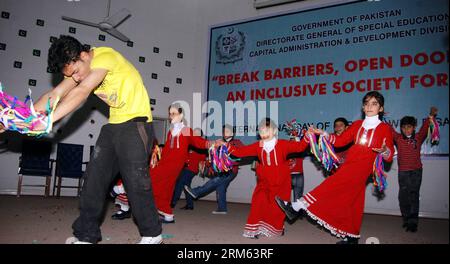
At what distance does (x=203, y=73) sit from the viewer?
10797 mm

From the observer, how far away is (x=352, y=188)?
143 inches

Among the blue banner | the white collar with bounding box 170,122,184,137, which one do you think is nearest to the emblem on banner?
the blue banner

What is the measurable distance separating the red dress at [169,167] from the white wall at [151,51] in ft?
14.3

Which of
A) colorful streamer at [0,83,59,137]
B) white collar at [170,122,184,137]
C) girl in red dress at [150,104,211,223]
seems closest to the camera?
colorful streamer at [0,83,59,137]

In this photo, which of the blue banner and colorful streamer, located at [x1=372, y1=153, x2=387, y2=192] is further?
the blue banner

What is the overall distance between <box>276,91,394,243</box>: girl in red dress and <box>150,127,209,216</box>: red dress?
5.94ft

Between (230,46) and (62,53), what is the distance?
7.98 m

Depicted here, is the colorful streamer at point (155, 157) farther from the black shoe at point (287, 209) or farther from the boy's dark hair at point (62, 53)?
the boy's dark hair at point (62, 53)

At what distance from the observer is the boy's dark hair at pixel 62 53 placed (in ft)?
8.21

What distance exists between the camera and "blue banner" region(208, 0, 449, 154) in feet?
23.8

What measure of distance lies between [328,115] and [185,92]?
4654 mm

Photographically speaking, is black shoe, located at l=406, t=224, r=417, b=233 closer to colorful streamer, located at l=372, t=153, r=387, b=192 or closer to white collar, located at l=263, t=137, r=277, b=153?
colorful streamer, located at l=372, t=153, r=387, b=192

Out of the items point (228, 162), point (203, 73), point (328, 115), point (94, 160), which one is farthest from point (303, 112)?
point (94, 160)

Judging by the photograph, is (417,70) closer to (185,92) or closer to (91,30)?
(185,92)
